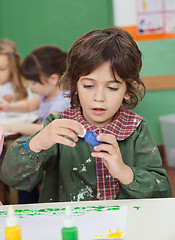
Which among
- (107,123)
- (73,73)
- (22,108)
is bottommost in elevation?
(22,108)

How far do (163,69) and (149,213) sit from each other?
286cm

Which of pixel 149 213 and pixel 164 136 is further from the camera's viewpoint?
pixel 164 136

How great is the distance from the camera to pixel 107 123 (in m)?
1.25

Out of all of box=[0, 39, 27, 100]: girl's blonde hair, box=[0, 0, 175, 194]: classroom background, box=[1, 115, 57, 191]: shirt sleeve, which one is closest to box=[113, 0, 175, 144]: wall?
box=[0, 0, 175, 194]: classroom background

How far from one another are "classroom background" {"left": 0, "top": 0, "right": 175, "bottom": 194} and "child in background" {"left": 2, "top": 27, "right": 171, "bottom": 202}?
2.13 m

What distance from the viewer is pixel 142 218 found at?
0.91 meters

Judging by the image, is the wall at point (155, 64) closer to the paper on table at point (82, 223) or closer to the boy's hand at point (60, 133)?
the boy's hand at point (60, 133)

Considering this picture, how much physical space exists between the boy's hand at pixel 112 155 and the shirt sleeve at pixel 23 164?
227 millimetres

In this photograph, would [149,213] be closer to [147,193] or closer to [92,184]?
[147,193]

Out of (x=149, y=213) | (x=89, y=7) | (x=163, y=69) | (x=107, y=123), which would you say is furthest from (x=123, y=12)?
(x=149, y=213)

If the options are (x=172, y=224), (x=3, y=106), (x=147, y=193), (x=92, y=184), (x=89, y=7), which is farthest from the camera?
(x=89, y=7)

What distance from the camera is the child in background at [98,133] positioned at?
1080 millimetres

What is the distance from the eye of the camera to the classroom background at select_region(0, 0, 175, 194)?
338 centimetres

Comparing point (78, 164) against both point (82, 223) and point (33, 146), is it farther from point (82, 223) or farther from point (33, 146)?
point (82, 223)
